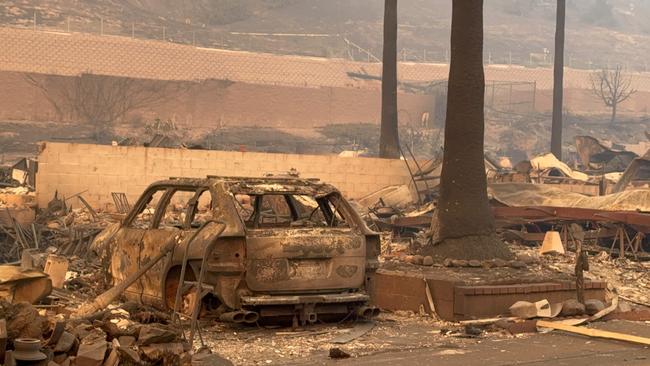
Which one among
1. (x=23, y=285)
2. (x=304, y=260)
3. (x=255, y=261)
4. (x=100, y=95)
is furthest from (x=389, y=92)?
Result: (x=100, y=95)

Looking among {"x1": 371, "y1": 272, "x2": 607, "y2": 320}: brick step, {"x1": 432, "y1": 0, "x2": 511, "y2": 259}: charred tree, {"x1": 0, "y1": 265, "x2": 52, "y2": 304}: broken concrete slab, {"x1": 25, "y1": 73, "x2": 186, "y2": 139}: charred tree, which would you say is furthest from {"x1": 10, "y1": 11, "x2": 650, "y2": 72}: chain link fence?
{"x1": 0, "y1": 265, "x2": 52, "y2": 304}: broken concrete slab

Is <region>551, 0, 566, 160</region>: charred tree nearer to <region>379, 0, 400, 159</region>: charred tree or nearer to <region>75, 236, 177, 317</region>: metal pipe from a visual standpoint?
<region>379, 0, 400, 159</region>: charred tree

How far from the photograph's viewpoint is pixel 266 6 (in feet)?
522

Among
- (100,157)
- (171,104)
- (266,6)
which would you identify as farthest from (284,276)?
(266,6)

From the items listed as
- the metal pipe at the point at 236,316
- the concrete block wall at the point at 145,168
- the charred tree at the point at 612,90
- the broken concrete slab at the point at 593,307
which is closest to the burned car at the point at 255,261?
the metal pipe at the point at 236,316

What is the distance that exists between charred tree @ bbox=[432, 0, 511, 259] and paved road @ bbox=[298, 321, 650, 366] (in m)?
4.36

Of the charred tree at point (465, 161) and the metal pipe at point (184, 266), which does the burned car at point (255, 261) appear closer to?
the metal pipe at point (184, 266)

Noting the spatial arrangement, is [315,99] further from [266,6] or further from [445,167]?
[266,6]

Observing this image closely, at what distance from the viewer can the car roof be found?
37.0 feet

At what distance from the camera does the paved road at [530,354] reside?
9500mm

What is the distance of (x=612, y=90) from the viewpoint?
11250cm

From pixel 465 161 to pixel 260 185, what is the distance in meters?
4.98

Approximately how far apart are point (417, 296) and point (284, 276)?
2.51m

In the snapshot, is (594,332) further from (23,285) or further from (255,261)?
(23,285)
